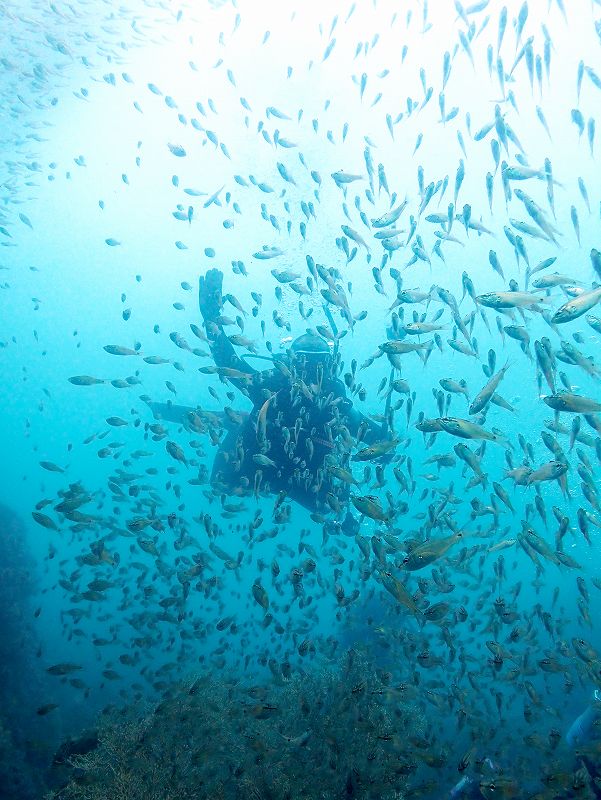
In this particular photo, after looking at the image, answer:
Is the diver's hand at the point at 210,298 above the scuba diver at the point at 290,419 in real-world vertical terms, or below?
above

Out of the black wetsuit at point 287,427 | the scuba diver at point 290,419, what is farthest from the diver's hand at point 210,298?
the black wetsuit at point 287,427

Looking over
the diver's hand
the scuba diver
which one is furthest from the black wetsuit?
the diver's hand

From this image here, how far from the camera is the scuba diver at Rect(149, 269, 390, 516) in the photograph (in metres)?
10.6

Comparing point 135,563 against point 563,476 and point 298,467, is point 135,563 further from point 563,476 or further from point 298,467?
point 563,476

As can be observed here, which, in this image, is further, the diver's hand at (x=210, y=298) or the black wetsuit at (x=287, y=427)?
the diver's hand at (x=210, y=298)

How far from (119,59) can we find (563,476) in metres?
26.5

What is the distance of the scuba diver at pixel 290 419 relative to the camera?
34.8 ft

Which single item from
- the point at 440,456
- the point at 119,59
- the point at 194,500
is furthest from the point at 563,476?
the point at 194,500

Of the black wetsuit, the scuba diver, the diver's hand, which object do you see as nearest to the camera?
the scuba diver

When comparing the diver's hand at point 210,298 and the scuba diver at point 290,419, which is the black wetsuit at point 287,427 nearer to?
the scuba diver at point 290,419

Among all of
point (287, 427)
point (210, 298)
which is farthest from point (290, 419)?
point (210, 298)

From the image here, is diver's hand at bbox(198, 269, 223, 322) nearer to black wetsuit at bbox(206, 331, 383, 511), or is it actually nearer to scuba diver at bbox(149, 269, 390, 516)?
scuba diver at bbox(149, 269, 390, 516)

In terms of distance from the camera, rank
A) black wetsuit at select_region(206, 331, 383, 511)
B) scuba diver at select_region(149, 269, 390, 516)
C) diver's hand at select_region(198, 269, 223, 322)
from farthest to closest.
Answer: diver's hand at select_region(198, 269, 223, 322), black wetsuit at select_region(206, 331, 383, 511), scuba diver at select_region(149, 269, 390, 516)

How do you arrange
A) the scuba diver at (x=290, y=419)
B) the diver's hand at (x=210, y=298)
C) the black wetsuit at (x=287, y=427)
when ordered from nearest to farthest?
the scuba diver at (x=290, y=419), the black wetsuit at (x=287, y=427), the diver's hand at (x=210, y=298)
